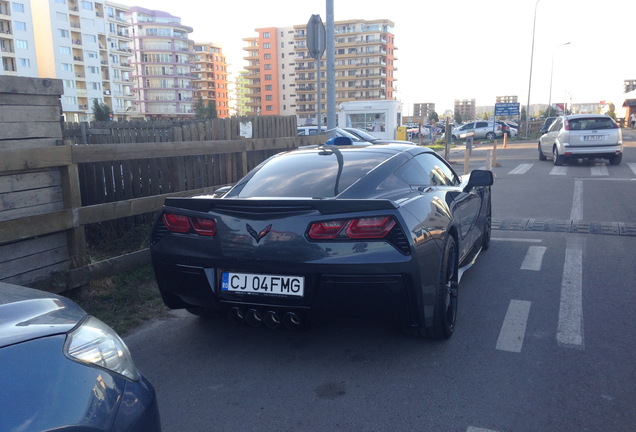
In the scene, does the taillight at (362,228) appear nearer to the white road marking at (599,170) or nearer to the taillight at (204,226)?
the taillight at (204,226)

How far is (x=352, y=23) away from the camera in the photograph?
110188mm

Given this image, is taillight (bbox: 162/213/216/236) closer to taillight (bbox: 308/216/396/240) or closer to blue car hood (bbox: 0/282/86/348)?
taillight (bbox: 308/216/396/240)

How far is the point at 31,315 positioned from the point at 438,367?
2.54m

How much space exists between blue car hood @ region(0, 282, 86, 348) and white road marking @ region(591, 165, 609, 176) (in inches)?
618

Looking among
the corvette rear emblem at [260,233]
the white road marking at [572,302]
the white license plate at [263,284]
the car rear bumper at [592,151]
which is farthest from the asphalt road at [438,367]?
the car rear bumper at [592,151]

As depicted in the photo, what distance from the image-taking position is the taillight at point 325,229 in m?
3.33

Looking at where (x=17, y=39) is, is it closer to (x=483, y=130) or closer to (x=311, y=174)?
(x=483, y=130)

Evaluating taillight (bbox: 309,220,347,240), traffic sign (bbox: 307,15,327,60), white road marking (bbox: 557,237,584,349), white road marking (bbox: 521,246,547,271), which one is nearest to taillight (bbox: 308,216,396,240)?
taillight (bbox: 309,220,347,240)

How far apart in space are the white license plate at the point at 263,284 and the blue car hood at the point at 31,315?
138 centimetres

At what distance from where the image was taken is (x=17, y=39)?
73438 millimetres

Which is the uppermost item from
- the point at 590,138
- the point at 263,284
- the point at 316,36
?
the point at 316,36

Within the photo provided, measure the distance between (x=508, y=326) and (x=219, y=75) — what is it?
447 feet

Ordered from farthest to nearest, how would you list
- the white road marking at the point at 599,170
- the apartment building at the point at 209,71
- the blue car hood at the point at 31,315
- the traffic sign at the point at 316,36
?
the apartment building at the point at 209,71
the white road marking at the point at 599,170
the traffic sign at the point at 316,36
the blue car hood at the point at 31,315

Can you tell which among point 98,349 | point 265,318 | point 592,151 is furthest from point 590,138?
point 98,349
